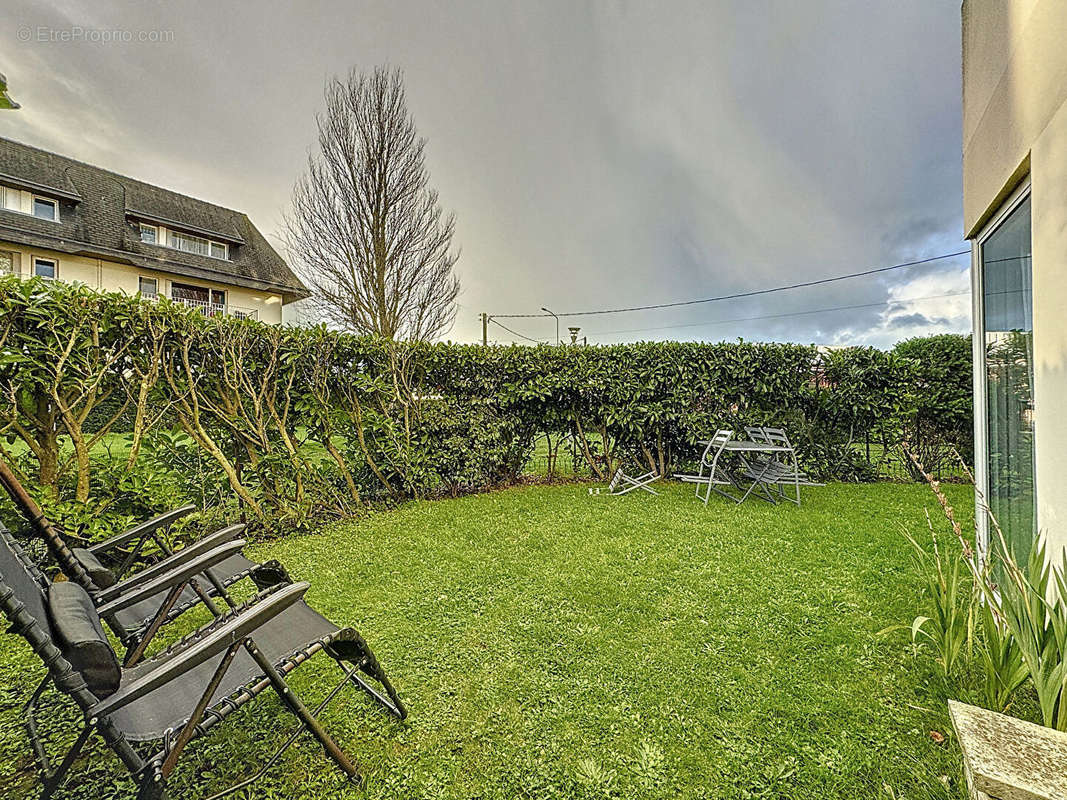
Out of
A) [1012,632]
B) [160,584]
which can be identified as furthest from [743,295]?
[160,584]

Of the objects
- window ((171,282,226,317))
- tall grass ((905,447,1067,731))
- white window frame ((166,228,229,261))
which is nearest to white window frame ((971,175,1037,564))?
tall grass ((905,447,1067,731))

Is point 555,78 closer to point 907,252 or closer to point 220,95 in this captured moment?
point 220,95

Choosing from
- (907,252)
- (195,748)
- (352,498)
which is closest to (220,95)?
(352,498)

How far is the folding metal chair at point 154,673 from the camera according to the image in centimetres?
126

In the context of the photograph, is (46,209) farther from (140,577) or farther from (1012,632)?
(1012,632)

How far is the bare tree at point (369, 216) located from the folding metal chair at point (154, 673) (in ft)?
32.3

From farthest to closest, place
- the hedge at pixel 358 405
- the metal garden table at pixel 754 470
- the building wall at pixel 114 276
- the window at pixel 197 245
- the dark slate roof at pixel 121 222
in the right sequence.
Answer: the window at pixel 197 245, the dark slate roof at pixel 121 222, the building wall at pixel 114 276, the metal garden table at pixel 754 470, the hedge at pixel 358 405

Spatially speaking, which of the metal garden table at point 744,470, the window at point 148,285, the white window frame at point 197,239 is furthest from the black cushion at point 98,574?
the white window frame at point 197,239

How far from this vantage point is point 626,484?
21.4 feet

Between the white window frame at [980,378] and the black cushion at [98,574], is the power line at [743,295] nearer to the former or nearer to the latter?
the white window frame at [980,378]

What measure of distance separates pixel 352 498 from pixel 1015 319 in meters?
5.71

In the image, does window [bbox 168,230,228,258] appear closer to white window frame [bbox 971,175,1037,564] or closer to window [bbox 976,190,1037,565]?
white window frame [bbox 971,175,1037,564]

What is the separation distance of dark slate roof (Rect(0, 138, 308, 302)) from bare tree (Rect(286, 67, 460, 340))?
3607mm

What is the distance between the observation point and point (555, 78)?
849 cm
